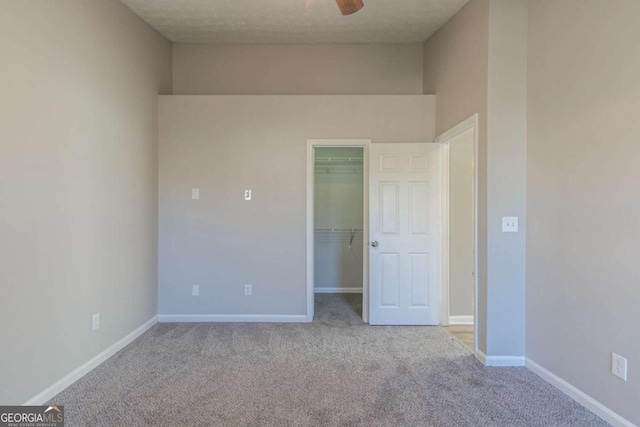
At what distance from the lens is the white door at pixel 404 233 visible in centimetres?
381

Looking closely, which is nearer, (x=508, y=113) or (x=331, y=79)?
(x=508, y=113)

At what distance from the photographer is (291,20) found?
11.8 feet

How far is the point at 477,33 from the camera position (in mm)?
3021

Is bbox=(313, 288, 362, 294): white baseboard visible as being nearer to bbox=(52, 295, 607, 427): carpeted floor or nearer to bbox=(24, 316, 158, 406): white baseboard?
bbox=(52, 295, 607, 427): carpeted floor

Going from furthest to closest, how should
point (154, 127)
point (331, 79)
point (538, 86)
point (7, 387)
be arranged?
1. point (331, 79)
2. point (154, 127)
3. point (538, 86)
4. point (7, 387)

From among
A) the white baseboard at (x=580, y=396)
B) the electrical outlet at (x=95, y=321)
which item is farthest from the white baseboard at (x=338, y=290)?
the electrical outlet at (x=95, y=321)

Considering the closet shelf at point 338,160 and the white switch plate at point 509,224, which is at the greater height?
the closet shelf at point 338,160

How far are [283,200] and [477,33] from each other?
7.96 feet

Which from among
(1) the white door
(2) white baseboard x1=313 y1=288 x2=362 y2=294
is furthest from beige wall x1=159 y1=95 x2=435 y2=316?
(2) white baseboard x1=313 y1=288 x2=362 y2=294

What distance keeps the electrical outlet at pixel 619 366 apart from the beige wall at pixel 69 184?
11.6ft

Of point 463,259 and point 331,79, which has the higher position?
point 331,79

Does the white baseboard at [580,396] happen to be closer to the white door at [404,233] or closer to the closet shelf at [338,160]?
the white door at [404,233]

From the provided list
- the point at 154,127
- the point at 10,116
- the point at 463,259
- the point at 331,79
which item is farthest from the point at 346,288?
the point at 10,116

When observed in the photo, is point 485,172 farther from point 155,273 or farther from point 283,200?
point 155,273
